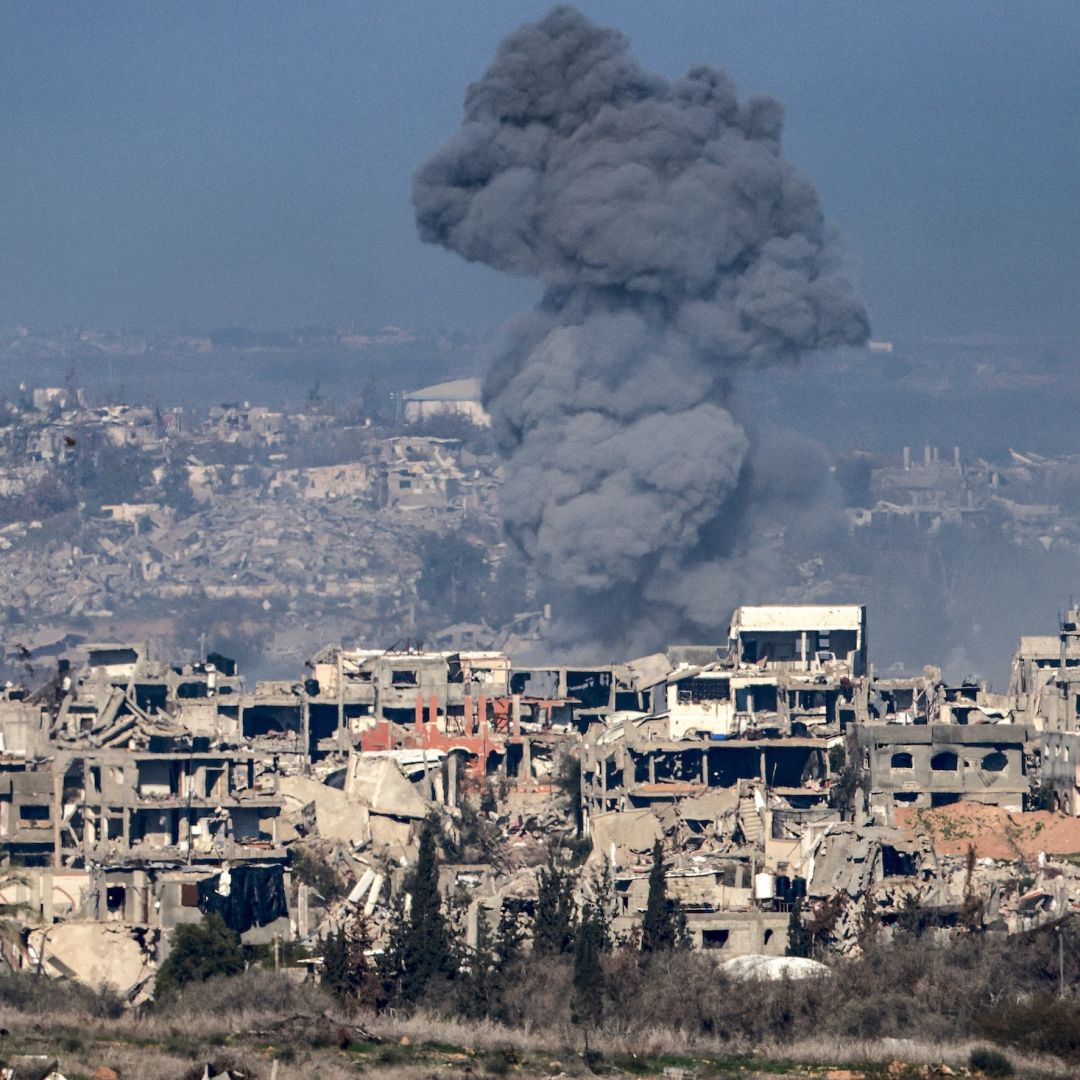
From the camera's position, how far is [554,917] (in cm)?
4881

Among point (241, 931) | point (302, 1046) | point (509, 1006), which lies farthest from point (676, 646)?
point (302, 1046)

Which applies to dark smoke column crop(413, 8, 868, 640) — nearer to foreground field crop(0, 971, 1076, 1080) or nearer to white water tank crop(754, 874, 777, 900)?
white water tank crop(754, 874, 777, 900)

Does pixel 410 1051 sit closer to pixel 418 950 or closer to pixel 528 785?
pixel 418 950

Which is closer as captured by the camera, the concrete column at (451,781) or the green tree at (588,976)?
the green tree at (588,976)

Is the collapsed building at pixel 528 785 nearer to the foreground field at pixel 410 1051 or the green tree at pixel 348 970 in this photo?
the green tree at pixel 348 970

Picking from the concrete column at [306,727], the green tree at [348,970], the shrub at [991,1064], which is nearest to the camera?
the shrub at [991,1064]

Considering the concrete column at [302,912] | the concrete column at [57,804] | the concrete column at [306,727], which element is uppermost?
the concrete column at [306,727]

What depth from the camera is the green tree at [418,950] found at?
153 feet

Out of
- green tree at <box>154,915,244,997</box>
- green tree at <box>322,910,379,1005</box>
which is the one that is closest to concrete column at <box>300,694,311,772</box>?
green tree at <box>154,915,244,997</box>

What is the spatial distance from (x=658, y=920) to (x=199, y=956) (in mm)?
6030

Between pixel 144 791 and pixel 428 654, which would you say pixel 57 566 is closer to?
pixel 428 654

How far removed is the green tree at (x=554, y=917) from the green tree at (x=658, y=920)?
38.8 inches

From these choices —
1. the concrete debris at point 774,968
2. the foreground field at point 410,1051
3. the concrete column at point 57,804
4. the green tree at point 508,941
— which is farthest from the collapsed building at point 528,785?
the foreground field at point 410,1051

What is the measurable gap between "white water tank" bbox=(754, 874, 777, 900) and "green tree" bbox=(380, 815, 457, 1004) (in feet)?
19.5
